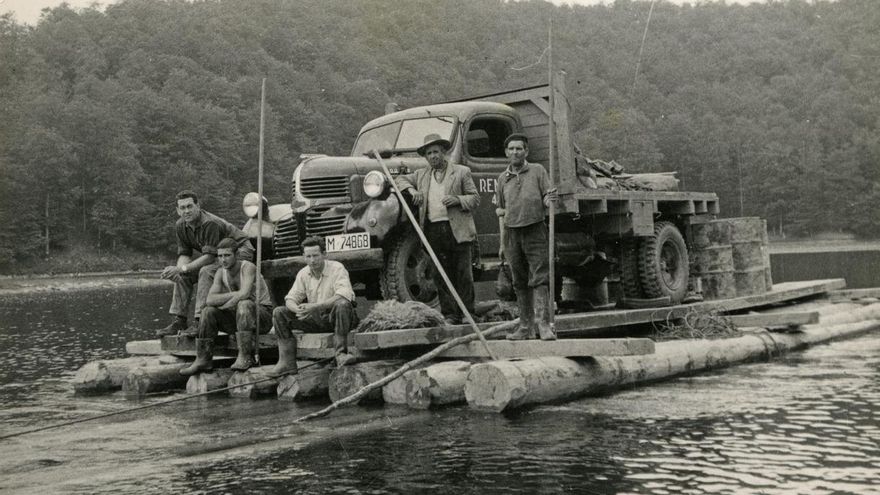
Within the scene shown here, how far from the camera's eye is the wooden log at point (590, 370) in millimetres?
7738

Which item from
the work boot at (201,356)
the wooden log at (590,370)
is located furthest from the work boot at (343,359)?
the work boot at (201,356)

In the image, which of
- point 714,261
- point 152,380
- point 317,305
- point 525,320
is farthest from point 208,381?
point 714,261

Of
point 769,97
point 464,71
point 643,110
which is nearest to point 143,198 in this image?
point 464,71

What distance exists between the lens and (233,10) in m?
84.7

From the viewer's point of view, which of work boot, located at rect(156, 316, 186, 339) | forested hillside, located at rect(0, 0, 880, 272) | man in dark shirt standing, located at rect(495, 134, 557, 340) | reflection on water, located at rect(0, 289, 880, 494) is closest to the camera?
reflection on water, located at rect(0, 289, 880, 494)

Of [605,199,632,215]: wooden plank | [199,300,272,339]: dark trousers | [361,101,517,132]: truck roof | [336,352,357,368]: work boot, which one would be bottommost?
[336,352,357,368]: work boot

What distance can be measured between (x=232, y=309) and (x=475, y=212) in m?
3.31

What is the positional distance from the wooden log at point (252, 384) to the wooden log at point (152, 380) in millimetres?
1164

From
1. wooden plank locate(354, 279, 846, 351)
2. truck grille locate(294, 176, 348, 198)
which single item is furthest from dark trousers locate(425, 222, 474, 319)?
truck grille locate(294, 176, 348, 198)

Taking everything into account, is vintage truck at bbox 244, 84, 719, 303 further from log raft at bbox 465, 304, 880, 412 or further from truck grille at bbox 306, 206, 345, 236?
log raft at bbox 465, 304, 880, 412

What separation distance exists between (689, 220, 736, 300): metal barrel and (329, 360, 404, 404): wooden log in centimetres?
616

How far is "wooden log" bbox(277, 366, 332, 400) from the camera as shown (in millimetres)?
8750

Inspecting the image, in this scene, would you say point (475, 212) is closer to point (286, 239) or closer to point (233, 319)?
point (286, 239)

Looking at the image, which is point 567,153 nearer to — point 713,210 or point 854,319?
point 713,210
